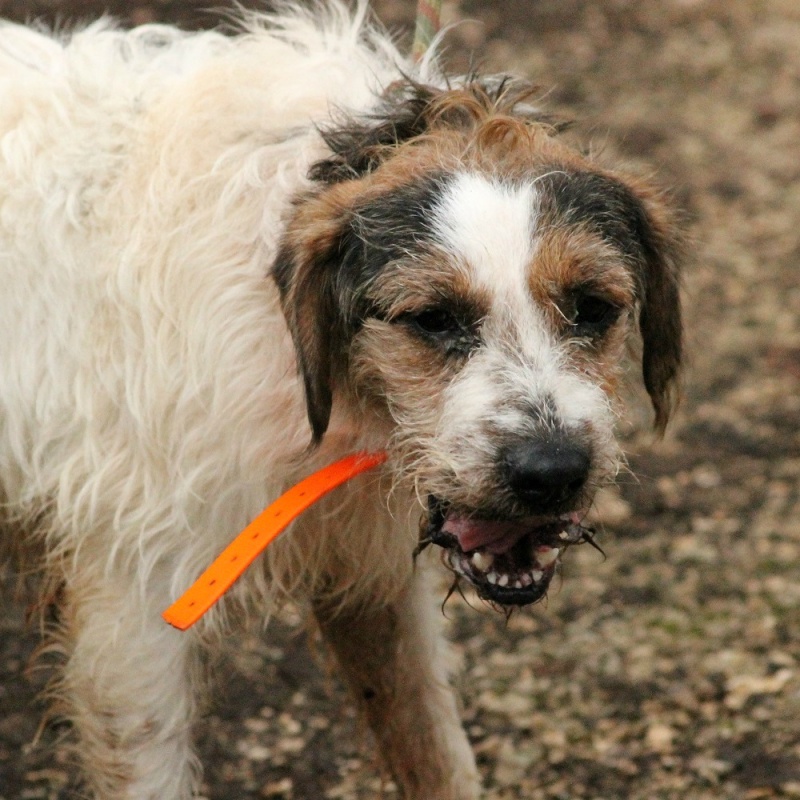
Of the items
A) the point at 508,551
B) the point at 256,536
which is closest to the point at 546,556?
the point at 508,551

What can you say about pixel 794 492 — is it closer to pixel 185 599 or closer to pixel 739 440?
pixel 739 440

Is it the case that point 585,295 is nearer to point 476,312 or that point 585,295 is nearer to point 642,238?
point 476,312

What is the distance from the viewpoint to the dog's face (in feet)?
9.91

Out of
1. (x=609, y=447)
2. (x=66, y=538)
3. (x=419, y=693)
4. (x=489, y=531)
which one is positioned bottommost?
(x=419, y=693)

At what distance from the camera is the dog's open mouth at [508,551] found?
3.13m

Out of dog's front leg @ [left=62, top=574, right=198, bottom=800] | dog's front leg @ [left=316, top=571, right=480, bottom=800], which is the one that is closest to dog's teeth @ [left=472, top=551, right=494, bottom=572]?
dog's front leg @ [left=62, top=574, right=198, bottom=800]

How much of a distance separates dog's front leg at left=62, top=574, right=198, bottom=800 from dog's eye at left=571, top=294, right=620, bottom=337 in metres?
1.29

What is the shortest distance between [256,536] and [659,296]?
1222 millimetres

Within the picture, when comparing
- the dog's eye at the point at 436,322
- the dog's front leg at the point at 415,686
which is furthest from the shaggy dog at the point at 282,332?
the dog's front leg at the point at 415,686

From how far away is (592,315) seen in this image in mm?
3271

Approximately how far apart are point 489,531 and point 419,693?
4.16ft

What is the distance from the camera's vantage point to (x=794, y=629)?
530 cm

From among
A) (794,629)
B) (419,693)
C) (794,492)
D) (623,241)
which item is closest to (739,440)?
(794,492)

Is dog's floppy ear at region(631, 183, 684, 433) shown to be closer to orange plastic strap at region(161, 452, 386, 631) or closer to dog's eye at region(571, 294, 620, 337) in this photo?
dog's eye at region(571, 294, 620, 337)
